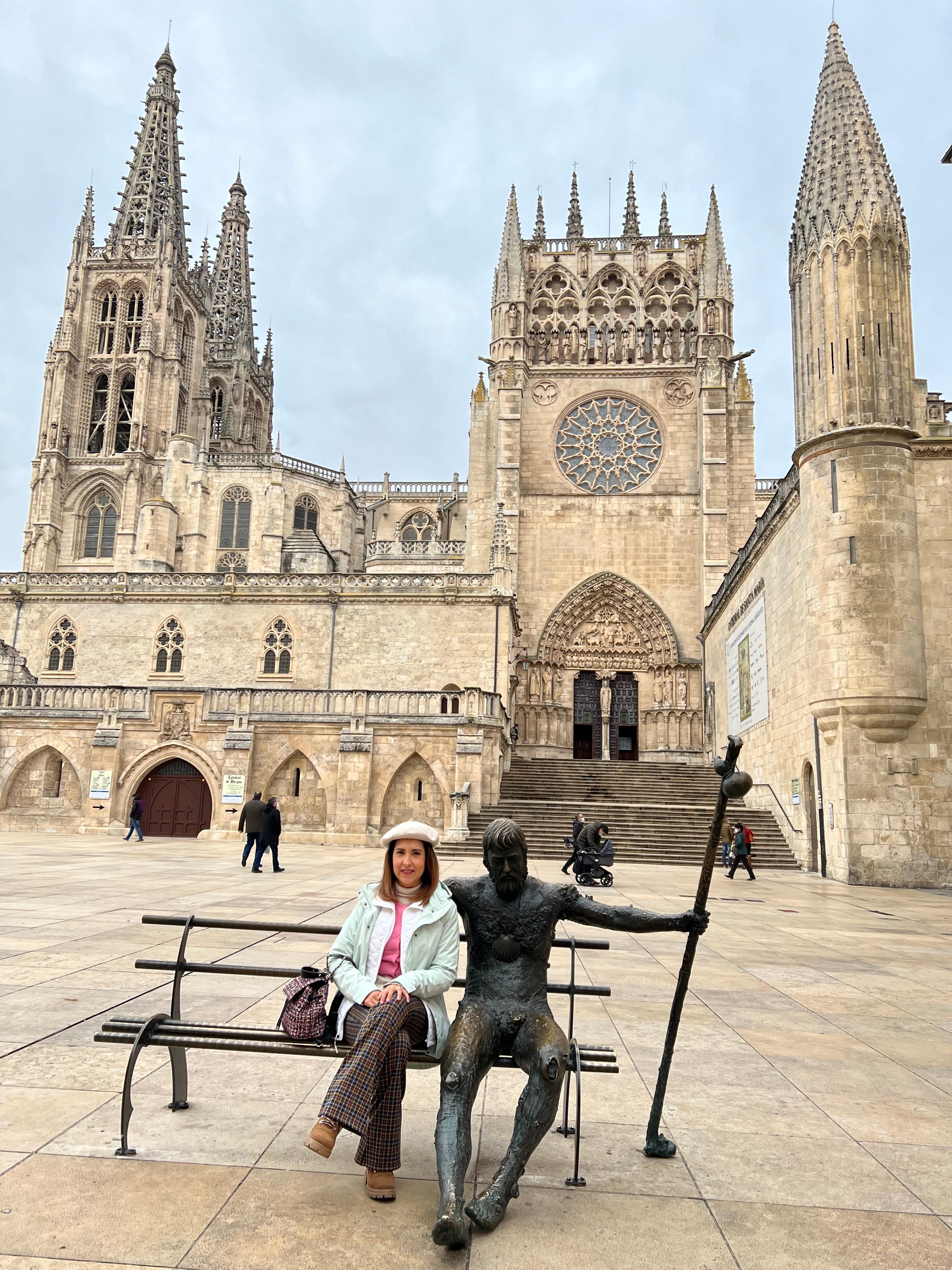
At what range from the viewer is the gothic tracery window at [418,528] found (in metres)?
49.2

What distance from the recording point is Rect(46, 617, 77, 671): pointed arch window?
97.0 feet

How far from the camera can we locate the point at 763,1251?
2.68m

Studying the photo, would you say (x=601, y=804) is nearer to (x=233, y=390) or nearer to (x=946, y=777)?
(x=946, y=777)

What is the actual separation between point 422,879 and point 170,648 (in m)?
27.7

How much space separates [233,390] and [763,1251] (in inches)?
2663

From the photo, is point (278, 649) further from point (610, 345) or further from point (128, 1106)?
point (128, 1106)

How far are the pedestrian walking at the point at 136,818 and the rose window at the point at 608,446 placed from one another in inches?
835

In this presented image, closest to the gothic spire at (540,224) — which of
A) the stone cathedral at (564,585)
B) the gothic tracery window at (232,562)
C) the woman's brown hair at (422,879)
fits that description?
the stone cathedral at (564,585)

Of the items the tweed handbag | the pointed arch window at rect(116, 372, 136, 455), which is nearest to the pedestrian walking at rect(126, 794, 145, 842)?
the tweed handbag

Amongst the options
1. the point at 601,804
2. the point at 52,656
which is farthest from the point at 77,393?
the point at 601,804

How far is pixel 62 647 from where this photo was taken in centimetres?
2970

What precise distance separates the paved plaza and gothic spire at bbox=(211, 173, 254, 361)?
6751cm

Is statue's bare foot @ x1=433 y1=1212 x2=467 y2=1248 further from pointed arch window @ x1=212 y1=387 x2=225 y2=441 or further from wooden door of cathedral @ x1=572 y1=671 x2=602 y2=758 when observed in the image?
pointed arch window @ x1=212 y1=387 x2=225 y2=441

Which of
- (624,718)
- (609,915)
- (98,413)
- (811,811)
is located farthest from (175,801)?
(98,413)
